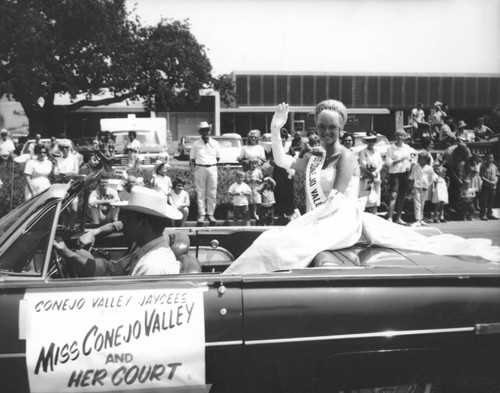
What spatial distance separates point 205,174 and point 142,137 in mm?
12152

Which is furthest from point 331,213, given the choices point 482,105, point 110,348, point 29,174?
point 482,105

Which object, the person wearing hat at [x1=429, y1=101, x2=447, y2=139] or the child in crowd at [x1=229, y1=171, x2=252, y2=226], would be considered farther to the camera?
the person wearing hat at [x1=429, y1=101, x2=447, y2=139]

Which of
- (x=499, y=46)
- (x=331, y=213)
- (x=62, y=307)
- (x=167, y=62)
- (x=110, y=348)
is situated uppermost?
(x=167, y=62)

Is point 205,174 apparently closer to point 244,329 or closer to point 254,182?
point 254,182

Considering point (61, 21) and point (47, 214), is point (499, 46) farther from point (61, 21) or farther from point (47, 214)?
point (61, 21)

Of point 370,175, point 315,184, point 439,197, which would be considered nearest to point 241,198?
point 370,175

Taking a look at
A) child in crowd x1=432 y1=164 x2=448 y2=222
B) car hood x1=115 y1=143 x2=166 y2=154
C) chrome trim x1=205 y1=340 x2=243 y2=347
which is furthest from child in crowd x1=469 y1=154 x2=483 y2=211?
car hood x1=115 y1=143 x2=166 y2=154

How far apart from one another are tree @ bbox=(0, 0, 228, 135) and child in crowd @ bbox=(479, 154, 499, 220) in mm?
17184

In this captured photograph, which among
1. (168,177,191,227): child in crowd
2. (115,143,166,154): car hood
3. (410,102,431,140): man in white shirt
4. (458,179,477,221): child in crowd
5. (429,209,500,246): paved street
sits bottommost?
(429,209,500,246): paved street

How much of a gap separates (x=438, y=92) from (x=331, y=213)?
35.1 m

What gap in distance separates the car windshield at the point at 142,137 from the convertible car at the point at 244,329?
19.7 m

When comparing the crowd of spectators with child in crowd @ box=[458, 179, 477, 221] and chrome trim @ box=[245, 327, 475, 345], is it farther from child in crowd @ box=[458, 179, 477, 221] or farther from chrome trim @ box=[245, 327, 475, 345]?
chrome trim @ box=[245, 327, 475, 345]

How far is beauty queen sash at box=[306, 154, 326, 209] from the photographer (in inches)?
173

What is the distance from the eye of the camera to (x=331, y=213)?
12.6 ft
